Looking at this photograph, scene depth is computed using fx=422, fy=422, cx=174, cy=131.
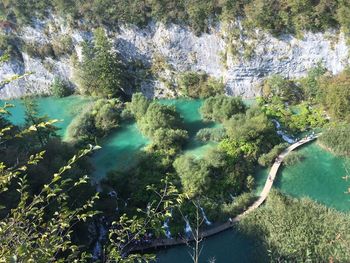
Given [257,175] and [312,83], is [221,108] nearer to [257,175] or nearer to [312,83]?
[257,175]

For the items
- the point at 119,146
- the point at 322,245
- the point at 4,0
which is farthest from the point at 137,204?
the point at 4,0

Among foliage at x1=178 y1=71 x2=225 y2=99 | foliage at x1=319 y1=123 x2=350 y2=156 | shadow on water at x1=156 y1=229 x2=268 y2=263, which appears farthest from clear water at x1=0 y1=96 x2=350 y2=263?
foliage at x1=178 y1=71 x2=225 y2=99

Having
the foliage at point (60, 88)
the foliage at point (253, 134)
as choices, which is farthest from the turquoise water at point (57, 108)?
the foliage at point (253, 134)

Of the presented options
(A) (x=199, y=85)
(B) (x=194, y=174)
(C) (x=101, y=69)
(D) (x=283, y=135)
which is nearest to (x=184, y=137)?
(B) (x=194, y=174)

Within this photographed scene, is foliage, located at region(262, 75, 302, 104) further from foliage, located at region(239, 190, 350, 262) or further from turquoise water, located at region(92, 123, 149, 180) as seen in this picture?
foliage, located at region(239, 190, 350, 262)

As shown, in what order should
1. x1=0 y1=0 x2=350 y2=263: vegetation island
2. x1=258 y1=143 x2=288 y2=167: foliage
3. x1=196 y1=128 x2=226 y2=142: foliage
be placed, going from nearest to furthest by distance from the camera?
x1=0 y1=0 x2=350 y2=263: vegetation island < x1=258 y1=143 x2=288 y2=167: foliage < x1=196 y1=128 x2=226 y2=142: foliage

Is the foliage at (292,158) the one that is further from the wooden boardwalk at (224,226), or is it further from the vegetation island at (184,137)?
the wooden boardwalk at (224,226)
